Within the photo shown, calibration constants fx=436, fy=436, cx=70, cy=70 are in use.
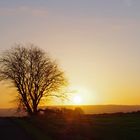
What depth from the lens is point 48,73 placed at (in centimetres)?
7500

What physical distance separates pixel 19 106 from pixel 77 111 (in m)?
16.8

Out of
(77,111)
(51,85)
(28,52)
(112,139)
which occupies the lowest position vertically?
(112,139)

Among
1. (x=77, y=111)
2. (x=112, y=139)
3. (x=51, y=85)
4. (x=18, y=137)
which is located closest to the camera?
(x=112, y=139)

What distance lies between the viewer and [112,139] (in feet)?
84.9

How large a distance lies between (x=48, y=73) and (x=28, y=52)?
516cm

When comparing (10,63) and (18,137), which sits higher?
(10,63)

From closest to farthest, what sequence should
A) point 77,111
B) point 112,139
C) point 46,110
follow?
1. point 112,139
2. point 77,111
3. point 46,110

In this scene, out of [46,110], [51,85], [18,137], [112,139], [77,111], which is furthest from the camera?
[51,85]

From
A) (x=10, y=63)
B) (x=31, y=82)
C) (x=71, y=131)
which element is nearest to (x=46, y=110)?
(x=31, y=82)

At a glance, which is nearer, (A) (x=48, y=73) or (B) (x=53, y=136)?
(B) (x=53, y=136)

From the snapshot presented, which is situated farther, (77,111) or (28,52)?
(28,52)

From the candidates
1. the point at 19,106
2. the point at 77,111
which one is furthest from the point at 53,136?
the point at 19,106

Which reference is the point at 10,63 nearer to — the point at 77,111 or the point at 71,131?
the point at 77,111

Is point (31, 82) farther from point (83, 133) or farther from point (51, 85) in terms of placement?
point (83, 133)
